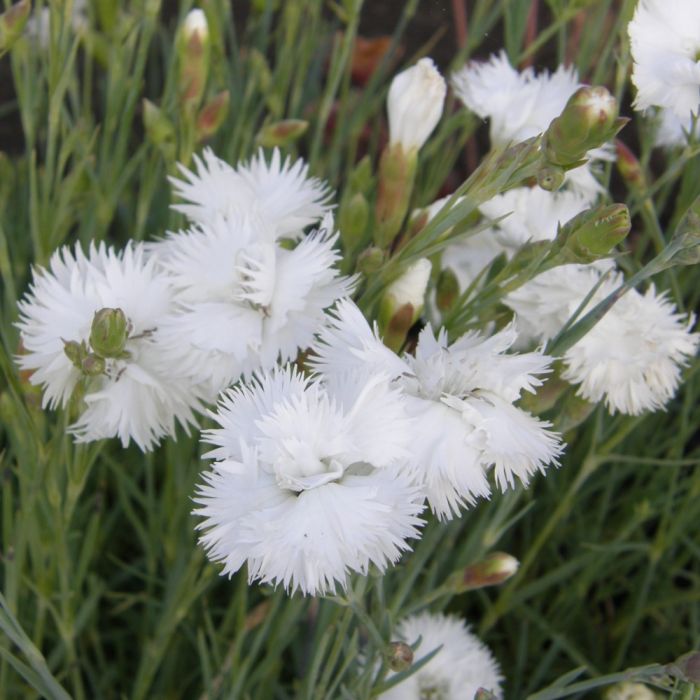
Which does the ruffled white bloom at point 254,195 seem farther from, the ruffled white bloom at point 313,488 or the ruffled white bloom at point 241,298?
the ruffled white bloom at point 313,488

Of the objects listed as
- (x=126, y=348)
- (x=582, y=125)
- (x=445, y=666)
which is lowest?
(x=445, y=666)

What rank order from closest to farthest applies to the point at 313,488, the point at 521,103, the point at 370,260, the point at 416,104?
the point at 313,488, the point at 370,260, the point at 416,104, the point at 521,103

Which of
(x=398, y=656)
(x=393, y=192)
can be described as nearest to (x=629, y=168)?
(x=393, y=192)

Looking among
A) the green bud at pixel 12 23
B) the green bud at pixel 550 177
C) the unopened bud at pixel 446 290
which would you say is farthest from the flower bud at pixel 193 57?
the green bud at pixel 550 177

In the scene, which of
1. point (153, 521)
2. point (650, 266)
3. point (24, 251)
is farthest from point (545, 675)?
point (24, 251)

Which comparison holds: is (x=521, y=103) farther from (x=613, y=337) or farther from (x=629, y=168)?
(x=613, y=337)

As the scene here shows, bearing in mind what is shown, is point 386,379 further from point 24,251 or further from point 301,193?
point 24,251
